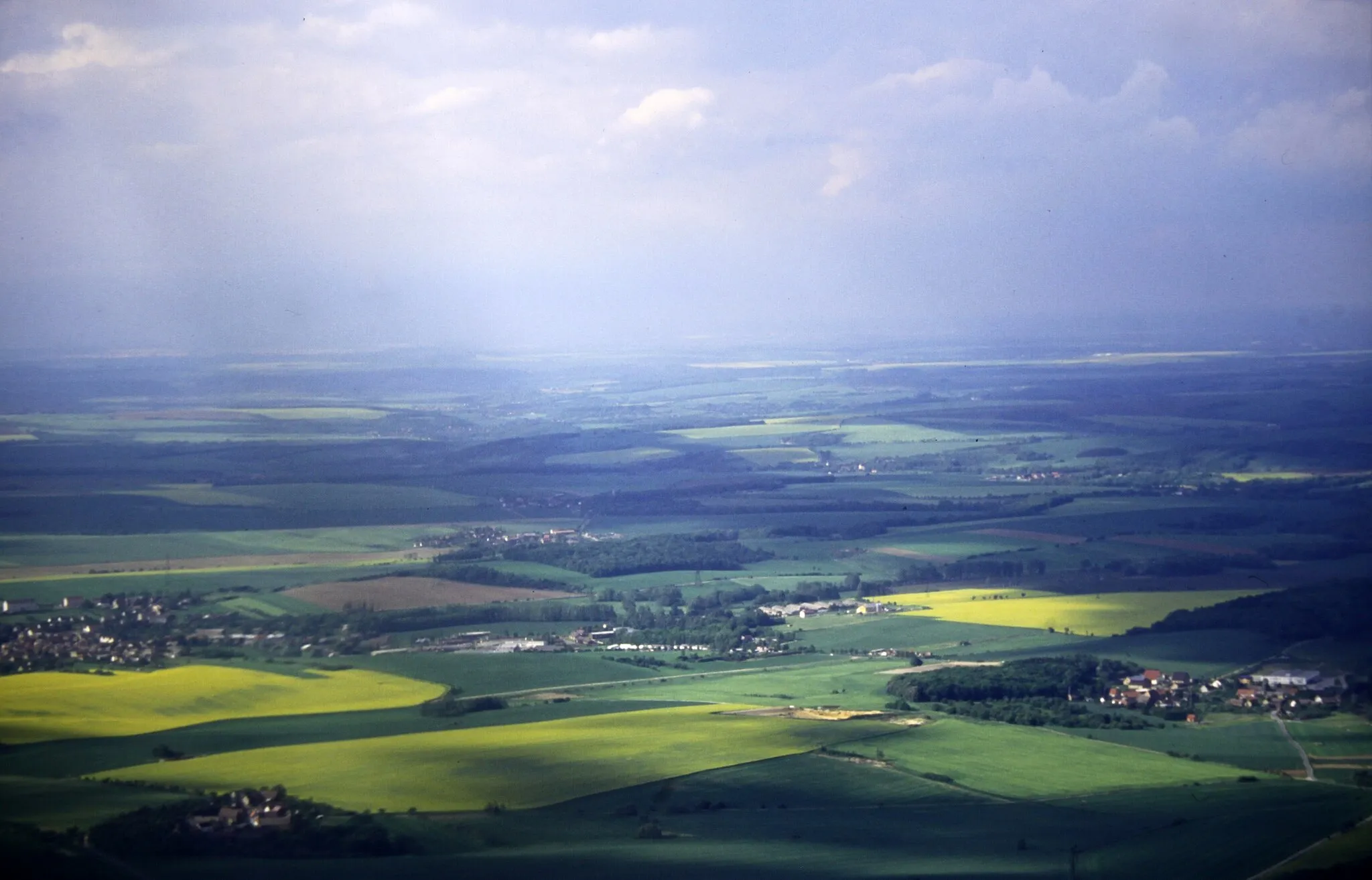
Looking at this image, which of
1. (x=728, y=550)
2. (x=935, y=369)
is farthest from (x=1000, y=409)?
(x=728, y=550)

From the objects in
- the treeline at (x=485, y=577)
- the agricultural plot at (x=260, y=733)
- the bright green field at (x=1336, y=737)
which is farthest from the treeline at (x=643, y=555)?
the bright green field at (x=1336, y=737)

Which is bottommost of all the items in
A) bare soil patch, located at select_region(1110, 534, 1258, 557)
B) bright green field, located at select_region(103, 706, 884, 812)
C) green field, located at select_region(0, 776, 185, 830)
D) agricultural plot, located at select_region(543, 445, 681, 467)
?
bright green field, located at select_region(103, 706, 884, 812)

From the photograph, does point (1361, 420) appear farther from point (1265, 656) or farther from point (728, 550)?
point (1265, 656)

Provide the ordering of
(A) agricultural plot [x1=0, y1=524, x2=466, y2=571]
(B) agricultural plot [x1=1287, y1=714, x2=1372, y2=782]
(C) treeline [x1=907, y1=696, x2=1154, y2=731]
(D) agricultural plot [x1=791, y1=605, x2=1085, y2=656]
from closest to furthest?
1. (B) agricultural plot [x1=1287, y1=714, x2=1372, y2=782]
2. (C) treeline [x1=907, y1=696, x2=1154, y2=731]
3. (D) agricultural plot [x1=791, y1=605, x2=1085, y2=656]
4. (A) agricultural plot [x1=0, y1=524, x2=466, y2=571]

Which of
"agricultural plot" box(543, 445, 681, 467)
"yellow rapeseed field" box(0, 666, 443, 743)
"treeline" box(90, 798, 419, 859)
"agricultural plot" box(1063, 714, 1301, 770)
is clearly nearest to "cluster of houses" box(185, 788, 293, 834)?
"treeline" box(90, 798, 419, 859)

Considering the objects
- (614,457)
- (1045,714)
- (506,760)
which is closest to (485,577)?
(506,760)

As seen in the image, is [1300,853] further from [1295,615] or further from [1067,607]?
[1067,607]

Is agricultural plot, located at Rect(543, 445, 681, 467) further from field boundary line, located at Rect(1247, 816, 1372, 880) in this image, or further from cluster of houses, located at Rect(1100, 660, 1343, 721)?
field boundary line, located at Rect(1247, 816, 1372, 880)
